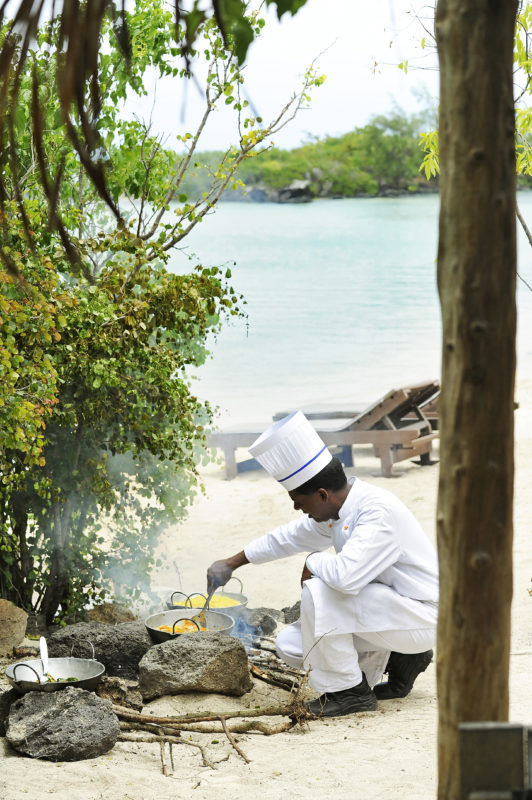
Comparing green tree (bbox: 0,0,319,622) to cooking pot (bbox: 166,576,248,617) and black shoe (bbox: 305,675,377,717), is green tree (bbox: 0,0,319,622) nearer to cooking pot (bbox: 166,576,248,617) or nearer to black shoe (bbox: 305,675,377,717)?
cooking pot (bbox: 166,576,248,617)

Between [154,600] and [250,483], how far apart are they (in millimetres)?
4991

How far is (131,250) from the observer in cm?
Result: 576

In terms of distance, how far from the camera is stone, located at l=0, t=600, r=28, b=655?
17.9 ft

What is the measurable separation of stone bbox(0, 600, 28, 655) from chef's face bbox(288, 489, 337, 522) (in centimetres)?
190

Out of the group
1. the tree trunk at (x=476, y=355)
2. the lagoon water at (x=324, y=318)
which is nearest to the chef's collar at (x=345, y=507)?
the lagoon water at (x=324, y=318)

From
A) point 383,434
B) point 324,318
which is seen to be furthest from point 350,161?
point 383,434

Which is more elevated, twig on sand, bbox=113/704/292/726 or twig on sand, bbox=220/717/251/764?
twig on sand, bbox=220/717/251/764

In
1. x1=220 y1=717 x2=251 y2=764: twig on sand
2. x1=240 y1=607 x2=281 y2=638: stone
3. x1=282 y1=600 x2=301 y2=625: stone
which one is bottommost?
x1=282 y1=600 x2=301 y2=625: stone

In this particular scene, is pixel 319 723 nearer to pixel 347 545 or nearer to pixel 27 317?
pixel 347 545

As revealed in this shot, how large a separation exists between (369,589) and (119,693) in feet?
4.63

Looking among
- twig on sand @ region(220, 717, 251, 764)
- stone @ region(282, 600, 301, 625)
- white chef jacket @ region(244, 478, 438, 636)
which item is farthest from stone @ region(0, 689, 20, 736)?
stone @ region(282, 600, 301, 625)

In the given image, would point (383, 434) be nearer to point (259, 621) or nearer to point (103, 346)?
point (259, 621)

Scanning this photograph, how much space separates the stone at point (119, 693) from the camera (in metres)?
4.70

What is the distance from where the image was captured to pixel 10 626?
549cm
